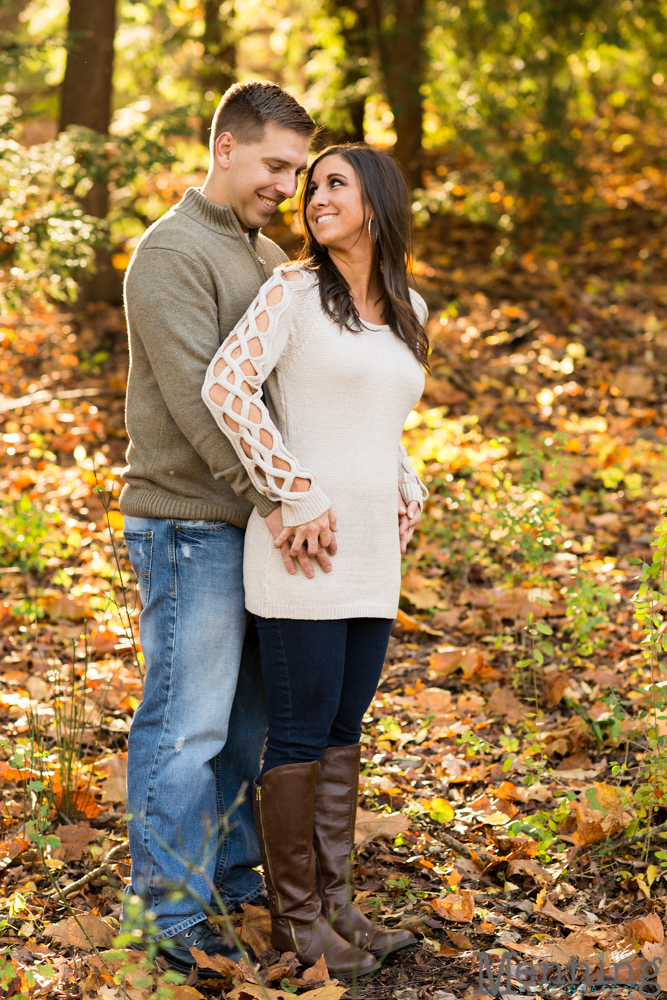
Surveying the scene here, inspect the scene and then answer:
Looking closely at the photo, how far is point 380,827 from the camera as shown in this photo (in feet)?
10.3

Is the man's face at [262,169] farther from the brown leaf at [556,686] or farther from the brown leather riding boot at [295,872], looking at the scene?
the brown leaf at [556,686]

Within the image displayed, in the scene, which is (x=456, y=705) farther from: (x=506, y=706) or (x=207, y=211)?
(x=207, y=211)

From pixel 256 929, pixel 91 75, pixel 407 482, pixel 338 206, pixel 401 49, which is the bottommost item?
pixel 256 929

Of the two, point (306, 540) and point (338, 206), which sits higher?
point (338, 206)

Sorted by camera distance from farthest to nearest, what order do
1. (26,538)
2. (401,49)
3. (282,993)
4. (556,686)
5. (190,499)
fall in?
(401,49), (26,538), (556,686), (190,499), (282,993)

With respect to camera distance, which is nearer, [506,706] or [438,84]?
[506,706]

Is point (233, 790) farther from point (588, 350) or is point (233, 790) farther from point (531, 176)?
point (531, 176)

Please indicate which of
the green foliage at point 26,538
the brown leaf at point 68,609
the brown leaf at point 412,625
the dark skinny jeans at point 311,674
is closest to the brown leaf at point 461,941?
the dark skinny jeans at point 311,674

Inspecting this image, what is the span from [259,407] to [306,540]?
15.0 inches

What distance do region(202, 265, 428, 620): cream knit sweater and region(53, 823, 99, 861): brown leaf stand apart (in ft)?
3.92

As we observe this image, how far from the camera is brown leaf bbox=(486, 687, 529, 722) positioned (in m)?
3.78

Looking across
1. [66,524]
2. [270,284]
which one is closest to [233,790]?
[270,284]

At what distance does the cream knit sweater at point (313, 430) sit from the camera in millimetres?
2363

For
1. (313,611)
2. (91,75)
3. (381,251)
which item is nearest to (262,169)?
(381,251)
